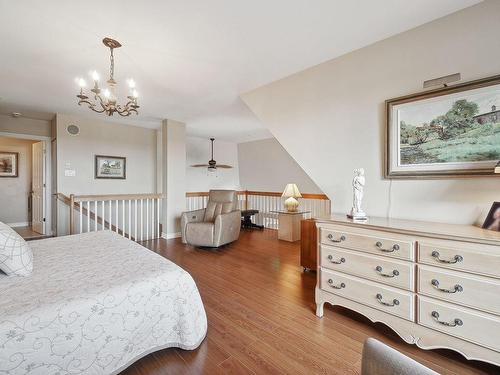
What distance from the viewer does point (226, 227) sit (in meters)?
4.11

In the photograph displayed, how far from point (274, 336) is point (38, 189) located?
19.3 feet

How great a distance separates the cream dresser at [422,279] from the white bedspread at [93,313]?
3.98 ft

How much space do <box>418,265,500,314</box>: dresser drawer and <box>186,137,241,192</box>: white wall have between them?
593 centimetres

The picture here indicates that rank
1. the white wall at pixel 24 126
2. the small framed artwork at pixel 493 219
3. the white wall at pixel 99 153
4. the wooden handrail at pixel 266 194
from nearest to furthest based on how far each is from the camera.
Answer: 1. the small framed artwork at pixel 493 219
2. the white wall at pixel 24 126
3. the white wall at pixel 99 153
4. the wooden handrail at pixel 266 194

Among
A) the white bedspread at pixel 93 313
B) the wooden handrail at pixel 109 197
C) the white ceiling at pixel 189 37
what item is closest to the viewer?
the white bedspread at pixel 93 313

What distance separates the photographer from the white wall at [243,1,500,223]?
1728 millimetres

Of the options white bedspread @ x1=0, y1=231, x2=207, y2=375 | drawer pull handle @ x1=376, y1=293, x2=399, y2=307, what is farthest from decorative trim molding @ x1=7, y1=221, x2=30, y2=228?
drawer pull handle @ x1=376, y1=293, x2=399, y2=307

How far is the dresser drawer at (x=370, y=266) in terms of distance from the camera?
64.1 inches

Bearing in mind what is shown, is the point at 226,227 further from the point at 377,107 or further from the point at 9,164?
the point at 9,164

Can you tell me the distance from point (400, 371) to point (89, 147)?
581cm

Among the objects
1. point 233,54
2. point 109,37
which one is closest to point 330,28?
point 233,54

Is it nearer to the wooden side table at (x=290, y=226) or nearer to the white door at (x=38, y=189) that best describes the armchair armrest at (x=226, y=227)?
the wooden side table at (x=290, y=226)

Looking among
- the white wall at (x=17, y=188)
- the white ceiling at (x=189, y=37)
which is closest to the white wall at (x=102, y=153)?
the white ceiling at (x=189, y=37)

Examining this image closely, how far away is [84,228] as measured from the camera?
4.18 metres
